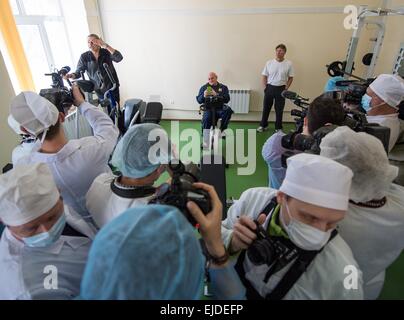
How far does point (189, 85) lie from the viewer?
5137 mm

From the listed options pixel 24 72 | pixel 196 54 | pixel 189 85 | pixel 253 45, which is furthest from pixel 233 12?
pixel 24 72

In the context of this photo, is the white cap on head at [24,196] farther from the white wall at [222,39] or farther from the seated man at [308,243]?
the white wall at [222,39]

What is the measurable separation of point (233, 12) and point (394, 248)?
4566 mm

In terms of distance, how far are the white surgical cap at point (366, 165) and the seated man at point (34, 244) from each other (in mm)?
1181

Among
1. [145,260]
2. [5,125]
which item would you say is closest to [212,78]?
[5,125]

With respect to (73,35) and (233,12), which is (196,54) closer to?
(233,12)

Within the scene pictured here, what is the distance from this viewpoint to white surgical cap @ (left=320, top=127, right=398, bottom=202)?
102 cm

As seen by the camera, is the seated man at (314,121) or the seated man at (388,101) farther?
the seated man at (388,101)

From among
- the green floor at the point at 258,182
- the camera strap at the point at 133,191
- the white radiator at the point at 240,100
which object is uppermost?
the camera strap at the point at 133,191

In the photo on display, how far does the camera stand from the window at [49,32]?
130 inches

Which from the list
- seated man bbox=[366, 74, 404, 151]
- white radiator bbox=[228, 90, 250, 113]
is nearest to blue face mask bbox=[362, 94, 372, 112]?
seated man bbox=[366, 74, 404, 151]

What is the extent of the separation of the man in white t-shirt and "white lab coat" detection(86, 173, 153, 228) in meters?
3.99

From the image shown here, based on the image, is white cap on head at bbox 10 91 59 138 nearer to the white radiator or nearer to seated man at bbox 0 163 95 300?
seated man at bbox 0 163 95 300

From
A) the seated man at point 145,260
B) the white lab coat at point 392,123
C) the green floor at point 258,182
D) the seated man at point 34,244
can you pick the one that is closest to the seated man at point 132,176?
the seated man at point 34,244
